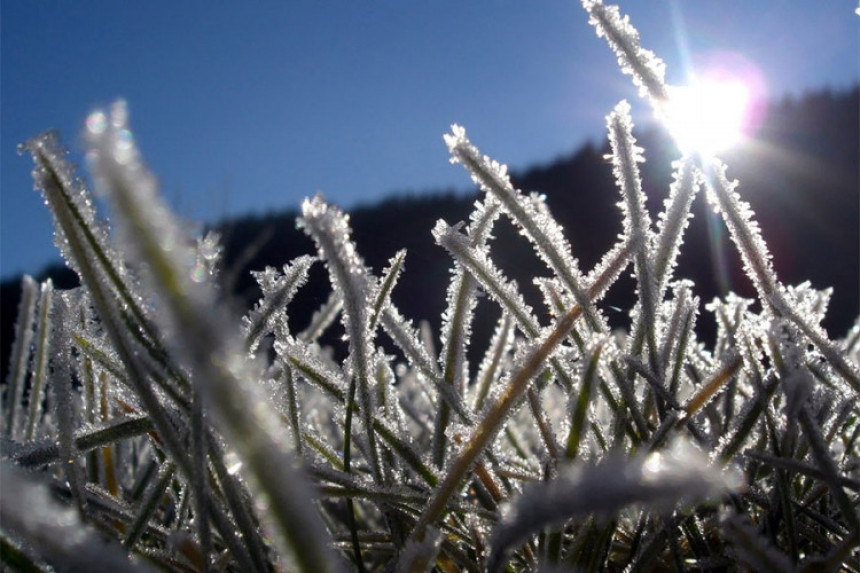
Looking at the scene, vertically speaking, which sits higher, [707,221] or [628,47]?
[707,221]

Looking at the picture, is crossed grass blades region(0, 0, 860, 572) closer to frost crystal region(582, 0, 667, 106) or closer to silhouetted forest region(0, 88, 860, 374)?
frost crystal region(582, 0, 667, 106)

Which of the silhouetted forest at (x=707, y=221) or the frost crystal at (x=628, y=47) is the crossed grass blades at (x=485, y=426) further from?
the silhouetted forest at (x=707, y=221)

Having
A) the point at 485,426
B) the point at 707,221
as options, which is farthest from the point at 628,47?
the point at 707,221

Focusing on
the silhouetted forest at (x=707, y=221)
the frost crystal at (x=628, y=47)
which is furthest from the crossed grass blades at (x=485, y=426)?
the silhouetted forest at (x=707, y=221)

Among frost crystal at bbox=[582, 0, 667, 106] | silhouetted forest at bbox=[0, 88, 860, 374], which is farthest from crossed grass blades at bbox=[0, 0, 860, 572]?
silhouetted forest at bbox=[0, 88, 860, 374]

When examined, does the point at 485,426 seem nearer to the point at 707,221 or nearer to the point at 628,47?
the point at 628,47

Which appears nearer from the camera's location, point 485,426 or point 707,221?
point 485,426
